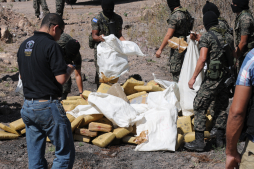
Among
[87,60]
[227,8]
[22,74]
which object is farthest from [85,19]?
[22,74]

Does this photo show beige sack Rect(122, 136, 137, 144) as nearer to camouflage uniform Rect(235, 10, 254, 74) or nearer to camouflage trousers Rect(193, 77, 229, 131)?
camouflage trousers Rect(193, 77, 229, 131)

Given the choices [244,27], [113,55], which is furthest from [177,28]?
[113,55]

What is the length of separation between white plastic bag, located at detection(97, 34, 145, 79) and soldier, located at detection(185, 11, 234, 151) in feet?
5.10

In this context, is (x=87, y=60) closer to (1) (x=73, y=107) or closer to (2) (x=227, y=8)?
(1) (x=73, y=107)

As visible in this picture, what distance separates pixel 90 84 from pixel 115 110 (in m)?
2.86

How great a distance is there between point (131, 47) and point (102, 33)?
61 cm

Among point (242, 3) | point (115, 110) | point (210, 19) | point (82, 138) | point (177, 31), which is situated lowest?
point (82, 138)

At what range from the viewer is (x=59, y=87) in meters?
2.18

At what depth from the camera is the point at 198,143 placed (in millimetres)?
3211

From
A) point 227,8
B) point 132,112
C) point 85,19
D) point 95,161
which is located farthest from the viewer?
point 85,19

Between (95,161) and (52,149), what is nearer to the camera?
(95,161)

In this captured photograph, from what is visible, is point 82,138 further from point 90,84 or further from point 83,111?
point 90,84

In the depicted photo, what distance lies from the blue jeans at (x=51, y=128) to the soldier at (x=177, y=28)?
8.19 ft

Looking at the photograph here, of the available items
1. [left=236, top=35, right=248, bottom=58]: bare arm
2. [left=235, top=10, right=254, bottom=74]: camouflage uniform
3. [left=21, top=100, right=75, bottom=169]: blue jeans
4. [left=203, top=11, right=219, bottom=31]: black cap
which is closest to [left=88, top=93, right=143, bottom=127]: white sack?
[left=21, top=100, right=75, bottom=169]: blue jeans
